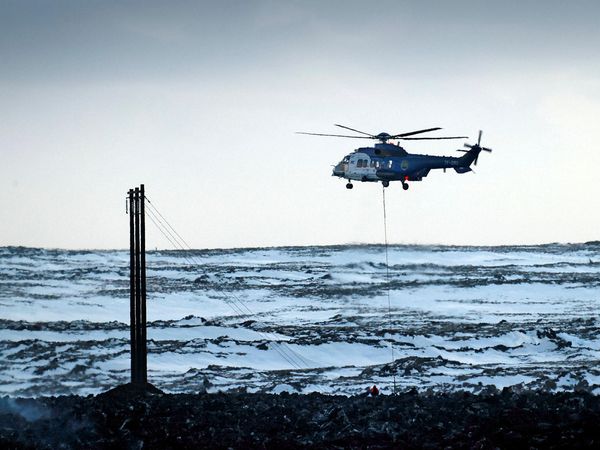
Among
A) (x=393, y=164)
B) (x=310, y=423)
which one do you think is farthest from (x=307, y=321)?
(x=310, y=423)

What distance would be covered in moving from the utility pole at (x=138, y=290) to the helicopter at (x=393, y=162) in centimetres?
1315

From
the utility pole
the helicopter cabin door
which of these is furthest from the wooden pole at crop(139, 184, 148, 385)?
the helicopter cabin door

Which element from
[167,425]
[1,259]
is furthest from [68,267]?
[167,425]

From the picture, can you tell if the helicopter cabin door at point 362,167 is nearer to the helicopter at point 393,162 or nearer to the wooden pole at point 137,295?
the helicopter at point 393,162

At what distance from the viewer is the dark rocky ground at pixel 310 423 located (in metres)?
26.2

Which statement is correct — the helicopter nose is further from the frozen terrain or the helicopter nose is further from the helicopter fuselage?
the frozen terrain

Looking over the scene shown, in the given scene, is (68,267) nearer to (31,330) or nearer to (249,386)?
(31,330)

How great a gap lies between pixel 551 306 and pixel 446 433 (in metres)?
65.6

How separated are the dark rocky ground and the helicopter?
1750cm

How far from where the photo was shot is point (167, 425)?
27.8 meters

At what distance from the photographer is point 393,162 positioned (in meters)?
47.7

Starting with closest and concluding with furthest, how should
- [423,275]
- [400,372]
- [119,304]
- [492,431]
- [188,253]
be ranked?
[492,431] < [400,372] < [119,304] < [423,275] < [188,253]

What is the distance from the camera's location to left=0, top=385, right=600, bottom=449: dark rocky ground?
26219 mm

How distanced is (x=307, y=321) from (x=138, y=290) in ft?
139
